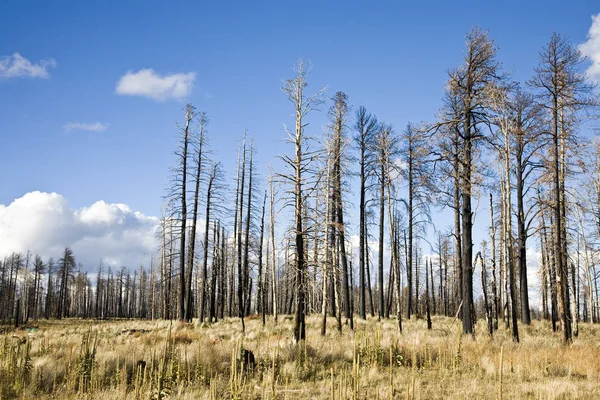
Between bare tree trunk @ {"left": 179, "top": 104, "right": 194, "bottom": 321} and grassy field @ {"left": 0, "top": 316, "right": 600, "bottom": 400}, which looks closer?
grassy field @ {"left": 0, "top": 316, "right": 600, "bottom": 400}

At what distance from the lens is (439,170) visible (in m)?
15.0

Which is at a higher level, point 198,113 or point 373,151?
point 198,113

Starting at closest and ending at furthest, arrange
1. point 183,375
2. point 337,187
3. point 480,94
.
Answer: point 183,375
point 480,94
point 337,187

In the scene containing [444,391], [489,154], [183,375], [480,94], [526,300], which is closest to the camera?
[444,391]

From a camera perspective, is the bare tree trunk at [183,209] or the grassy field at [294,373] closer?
the grassy field at [294,373]

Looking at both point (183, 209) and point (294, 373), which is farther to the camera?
point (183, 209)

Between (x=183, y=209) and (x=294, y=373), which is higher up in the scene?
(x=183, y=209)

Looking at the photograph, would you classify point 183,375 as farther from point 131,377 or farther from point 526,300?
point 526,300

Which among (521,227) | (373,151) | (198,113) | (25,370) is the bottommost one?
(25,370)

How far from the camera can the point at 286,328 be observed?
1922cm

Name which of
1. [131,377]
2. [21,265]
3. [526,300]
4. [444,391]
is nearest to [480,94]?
[444,391]

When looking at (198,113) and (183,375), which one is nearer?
(183,375)

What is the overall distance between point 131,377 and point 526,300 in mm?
20023

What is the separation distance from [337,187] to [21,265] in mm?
61553
